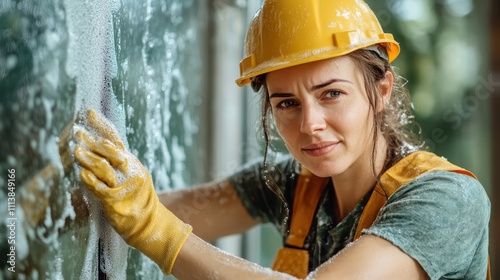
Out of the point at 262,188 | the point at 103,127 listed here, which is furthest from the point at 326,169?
the point at 103,127

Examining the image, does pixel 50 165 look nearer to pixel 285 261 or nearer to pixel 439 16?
pixel 285 261

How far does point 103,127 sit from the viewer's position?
3.29 ft

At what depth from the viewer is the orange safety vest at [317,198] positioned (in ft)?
4.04

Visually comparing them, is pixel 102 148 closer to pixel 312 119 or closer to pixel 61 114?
pixel 61 114

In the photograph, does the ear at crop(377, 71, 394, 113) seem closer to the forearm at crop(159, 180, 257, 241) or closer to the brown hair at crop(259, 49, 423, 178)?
the brown hair at crop(259, 49, 423, 178)

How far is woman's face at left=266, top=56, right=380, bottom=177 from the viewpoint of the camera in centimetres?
118

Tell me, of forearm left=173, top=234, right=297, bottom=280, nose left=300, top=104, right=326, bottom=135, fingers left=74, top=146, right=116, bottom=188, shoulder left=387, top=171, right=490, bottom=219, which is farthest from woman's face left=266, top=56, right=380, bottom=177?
fingers left=74, top=146, right=116, bottom=188

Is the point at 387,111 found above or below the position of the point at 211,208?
above

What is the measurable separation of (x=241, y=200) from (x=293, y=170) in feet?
0.54

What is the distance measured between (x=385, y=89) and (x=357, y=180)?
0.22 metres

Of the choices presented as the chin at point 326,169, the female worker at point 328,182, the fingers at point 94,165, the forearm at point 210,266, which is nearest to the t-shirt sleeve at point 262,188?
the female worker at point 328,182

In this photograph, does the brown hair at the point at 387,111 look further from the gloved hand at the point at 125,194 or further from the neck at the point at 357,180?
the gloved hand at the point at 125,194

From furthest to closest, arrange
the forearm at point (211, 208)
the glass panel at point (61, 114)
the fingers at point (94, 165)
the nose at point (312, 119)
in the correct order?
the forearm at point (211, 208) → the nose at point (312, 119) → the fingers at point (94, 165) → the glass panel at point (61, 114)

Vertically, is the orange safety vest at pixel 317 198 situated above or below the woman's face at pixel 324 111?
below
